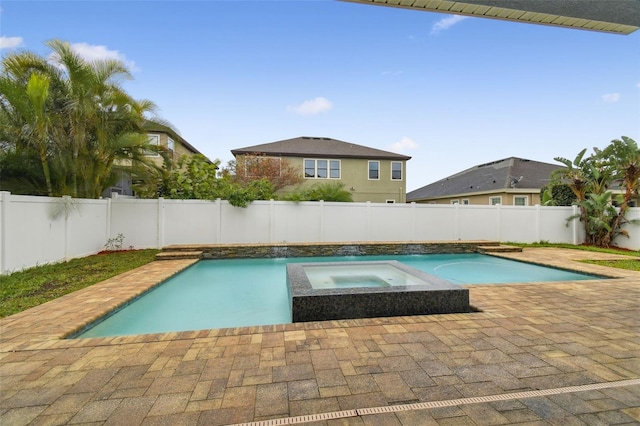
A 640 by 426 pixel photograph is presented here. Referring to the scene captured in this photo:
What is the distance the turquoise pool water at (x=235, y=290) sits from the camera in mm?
4305

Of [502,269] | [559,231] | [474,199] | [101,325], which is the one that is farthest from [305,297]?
[474,199]

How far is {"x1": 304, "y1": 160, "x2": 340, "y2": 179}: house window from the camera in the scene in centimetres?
1956

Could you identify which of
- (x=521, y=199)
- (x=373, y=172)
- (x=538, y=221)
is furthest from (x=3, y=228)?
(x=521, y=199)

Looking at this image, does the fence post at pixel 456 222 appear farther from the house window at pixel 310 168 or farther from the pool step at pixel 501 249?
the house window at pixel 310 168

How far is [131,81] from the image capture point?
29.8 feet

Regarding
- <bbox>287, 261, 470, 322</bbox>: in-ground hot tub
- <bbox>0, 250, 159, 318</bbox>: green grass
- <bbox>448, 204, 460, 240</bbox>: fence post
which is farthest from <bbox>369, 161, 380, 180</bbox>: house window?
<bbox>287, 261, 470, 322</bbox>: in-ground hot tub

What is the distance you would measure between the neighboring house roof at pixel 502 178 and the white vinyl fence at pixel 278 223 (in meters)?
6.05

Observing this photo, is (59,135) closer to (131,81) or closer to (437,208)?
(131,81)

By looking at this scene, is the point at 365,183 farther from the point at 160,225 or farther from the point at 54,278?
the point at 54,278

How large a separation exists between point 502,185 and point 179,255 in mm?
18716

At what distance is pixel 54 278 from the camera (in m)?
5.86

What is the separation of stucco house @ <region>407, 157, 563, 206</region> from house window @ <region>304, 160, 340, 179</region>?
31.0ft

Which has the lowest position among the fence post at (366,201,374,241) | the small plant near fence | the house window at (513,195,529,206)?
the small plant near fence

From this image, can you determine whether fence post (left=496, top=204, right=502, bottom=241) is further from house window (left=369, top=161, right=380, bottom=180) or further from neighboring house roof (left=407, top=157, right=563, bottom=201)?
house window (left=369, top=161, right=380, bottom=180)
